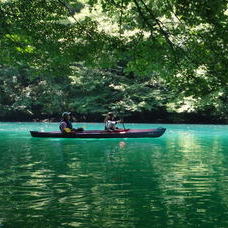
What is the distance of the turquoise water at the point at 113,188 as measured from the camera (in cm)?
652

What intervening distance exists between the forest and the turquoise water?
1958mm

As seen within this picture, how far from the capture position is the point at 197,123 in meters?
34.5

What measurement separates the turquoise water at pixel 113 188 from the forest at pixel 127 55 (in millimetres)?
1958

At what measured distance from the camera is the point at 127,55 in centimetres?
970

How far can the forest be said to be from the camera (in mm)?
6953

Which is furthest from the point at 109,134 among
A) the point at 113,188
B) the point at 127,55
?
the point at 113,188

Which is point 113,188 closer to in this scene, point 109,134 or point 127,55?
point 127,55

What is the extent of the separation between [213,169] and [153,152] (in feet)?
13.1

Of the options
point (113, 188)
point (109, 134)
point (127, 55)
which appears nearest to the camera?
point (113, 188)

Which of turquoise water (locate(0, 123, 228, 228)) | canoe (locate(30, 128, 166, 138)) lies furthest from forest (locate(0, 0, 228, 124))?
canoe (locate(30, 128, 166, 138))

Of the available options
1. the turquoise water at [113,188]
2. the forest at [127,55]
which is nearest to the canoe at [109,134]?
the forest at [127,55]

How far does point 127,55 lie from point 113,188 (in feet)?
9.81

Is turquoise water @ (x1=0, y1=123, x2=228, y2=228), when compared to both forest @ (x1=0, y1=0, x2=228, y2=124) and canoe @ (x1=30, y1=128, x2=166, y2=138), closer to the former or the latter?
forest @ (x1=0, y1=0, x2=228, y2=124)

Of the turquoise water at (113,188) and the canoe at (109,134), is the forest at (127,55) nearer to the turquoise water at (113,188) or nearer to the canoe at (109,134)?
the turquoise water at (113,188)
